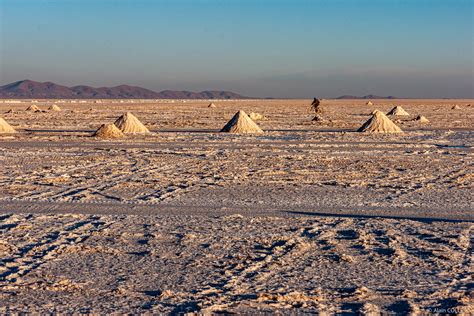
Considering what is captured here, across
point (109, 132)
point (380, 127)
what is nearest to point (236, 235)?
point (109, 132)

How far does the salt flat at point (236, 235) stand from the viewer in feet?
17.9

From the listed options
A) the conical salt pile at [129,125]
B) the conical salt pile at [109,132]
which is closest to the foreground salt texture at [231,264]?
the conical salt pile at [109,132]

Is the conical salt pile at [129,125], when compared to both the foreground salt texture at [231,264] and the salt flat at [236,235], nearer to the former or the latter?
the salt flat at [236,235]

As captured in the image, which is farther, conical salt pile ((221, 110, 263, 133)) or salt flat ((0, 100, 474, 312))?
conical salt pile ((221, 110, 263, 133))

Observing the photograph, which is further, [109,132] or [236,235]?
Answer: [109,132]

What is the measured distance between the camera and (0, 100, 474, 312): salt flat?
215 inches

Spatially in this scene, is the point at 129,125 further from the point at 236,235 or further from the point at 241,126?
the point at 236,235

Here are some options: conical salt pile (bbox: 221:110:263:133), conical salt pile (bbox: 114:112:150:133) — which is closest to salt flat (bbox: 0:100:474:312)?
conical salt pile (bbox: 114:112:150:133)

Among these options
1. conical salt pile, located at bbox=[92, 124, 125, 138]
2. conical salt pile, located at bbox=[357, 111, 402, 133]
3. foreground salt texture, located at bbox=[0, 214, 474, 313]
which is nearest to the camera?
foreground salt texture, located at bbox=[0, 214, 474, 313]

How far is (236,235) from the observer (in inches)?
301

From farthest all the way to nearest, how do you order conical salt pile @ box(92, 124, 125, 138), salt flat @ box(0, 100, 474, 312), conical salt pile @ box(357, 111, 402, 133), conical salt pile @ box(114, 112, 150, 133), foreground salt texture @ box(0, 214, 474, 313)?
conical salt pile @ box(357, 111, 402, 133) < conical salt pile @ box(114, 112, 150, 133) < conical salt pile @ box(92, 124, 125, 138) < salt flat @ box(0, 100, 474, 312) < foreground salt texture @ box(0, 214, 474, 313)

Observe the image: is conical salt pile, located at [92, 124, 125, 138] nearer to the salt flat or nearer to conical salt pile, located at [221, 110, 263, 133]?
conical salt pile, located at [221, 110, 263, 133]

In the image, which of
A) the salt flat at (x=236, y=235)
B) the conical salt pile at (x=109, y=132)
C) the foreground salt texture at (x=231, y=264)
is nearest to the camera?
the foreground salt texture at (x=231, y=264)

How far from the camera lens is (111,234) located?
7.71 metres
